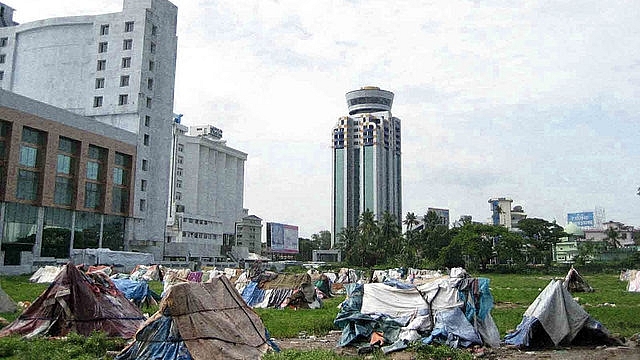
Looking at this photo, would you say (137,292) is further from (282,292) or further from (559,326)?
(559,326)

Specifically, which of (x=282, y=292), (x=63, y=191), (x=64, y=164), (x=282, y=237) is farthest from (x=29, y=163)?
(x=282, y=237)

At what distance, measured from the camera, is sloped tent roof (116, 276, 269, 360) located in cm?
1237

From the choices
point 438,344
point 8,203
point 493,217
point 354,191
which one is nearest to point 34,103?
point 8,203

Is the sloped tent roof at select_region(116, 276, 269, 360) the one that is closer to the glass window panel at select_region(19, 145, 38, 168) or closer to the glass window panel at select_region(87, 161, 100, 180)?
the glass window panel at select_region(19, 145, 38, 168)

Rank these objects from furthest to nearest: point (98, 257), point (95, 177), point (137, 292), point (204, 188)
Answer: point (204, 188)
point (95, 177)
point (98, 257)
point (137, 292)

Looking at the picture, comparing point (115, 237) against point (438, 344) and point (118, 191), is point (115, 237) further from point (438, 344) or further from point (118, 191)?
point (438, 344)

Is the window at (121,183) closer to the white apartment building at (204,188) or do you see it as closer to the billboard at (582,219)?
the white apartment building at (204,188)

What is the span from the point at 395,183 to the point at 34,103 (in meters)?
145

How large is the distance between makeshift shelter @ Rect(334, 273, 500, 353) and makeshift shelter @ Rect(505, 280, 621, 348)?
110 cm

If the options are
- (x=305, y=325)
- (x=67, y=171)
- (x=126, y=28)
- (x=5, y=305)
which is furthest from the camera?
(x=126, y=28)

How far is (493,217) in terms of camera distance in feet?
616

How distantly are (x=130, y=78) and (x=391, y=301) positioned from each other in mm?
67768

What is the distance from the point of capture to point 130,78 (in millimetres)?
75938

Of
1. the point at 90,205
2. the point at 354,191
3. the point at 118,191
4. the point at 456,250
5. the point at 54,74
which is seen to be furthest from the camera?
the point at 354,191
